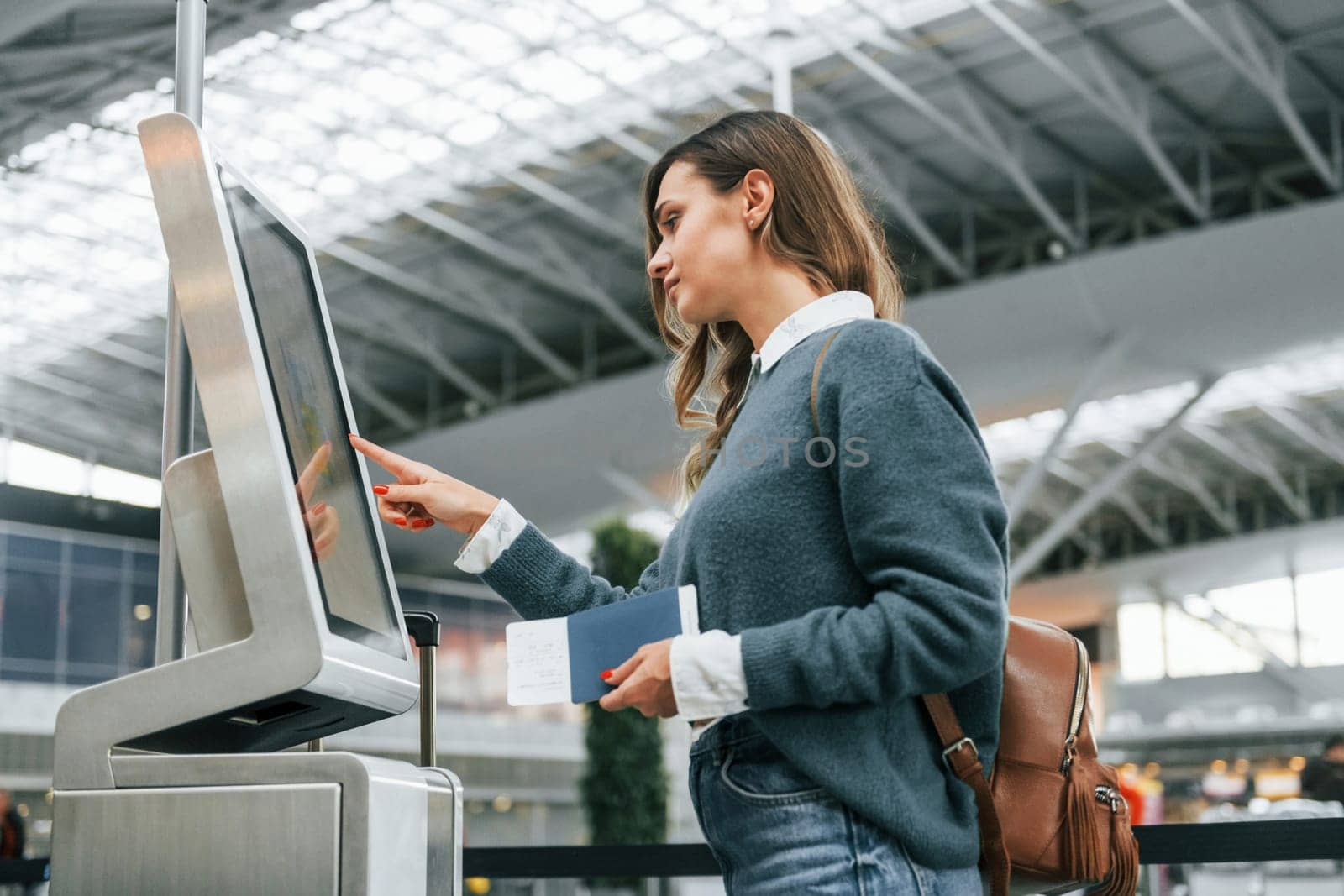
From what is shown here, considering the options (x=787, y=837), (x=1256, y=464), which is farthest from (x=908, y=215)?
(x=787, y=837)

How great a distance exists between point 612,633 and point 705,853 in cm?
232

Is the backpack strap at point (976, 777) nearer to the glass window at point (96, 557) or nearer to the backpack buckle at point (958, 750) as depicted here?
the backpack buckle at point (958, 750)

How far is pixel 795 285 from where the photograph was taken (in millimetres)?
1767

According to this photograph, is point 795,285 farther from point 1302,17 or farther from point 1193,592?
point 1193,592

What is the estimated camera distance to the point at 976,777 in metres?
1.50

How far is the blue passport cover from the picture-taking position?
58.2 inches

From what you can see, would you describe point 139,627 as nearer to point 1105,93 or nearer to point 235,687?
point 1105,93

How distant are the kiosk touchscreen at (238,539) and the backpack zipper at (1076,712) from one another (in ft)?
2.55

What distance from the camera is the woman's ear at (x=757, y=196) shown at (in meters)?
1.75

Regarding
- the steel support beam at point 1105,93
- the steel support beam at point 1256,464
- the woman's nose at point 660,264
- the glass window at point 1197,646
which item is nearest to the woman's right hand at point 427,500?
the woman's nose at point 660,264

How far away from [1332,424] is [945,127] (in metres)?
17.5

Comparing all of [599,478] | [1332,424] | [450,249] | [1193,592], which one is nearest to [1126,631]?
[1193,592]

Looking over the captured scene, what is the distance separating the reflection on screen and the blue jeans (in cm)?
45

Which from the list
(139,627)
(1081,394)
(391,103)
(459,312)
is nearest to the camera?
(391,103)
